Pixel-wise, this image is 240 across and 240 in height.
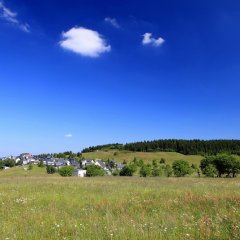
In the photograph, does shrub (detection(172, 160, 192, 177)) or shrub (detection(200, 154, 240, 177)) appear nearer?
shrub (detection(200, 154, 240, 177))

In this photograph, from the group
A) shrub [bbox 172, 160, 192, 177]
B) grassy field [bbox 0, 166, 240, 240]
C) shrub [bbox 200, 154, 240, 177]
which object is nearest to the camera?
grassy field [bbox 0, 166, 240, 240]

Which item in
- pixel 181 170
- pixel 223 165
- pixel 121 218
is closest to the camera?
pixel 121 218

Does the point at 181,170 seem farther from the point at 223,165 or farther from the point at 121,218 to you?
the point at 121,218

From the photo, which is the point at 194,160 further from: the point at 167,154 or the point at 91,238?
the point at 91,238

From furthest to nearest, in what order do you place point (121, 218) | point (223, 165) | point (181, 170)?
point (181, 170) < point (223, 165) < point (121, 218)

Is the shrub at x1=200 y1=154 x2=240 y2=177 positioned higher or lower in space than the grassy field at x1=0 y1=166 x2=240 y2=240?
higher

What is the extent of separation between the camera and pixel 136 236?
809 cm

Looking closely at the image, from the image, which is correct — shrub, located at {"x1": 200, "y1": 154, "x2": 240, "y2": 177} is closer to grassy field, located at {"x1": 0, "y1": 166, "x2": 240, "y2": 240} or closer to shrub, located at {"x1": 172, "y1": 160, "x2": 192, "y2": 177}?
shrub, located at {"x1": 172, "y1": 160, "x2": 192, "y2": 177}

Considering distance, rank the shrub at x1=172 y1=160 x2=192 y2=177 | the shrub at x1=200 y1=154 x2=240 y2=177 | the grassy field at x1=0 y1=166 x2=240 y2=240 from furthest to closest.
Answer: the shrub at x1=172 y1=160 x2=192 y2=177 < the shrub at x1=200 y1=154 x2=240 y2=177 < the grassy field at x1=0 y1=166 x2=240 y2=240

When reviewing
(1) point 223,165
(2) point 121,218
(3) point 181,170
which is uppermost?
(1) point 223,165

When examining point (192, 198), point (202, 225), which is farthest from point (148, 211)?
point (202, 225)

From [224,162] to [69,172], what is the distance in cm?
4345

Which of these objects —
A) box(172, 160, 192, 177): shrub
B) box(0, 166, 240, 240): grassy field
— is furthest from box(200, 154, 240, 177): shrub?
box(0, 166, 240, 240): grassy field

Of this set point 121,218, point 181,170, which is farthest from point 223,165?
point 121,218
